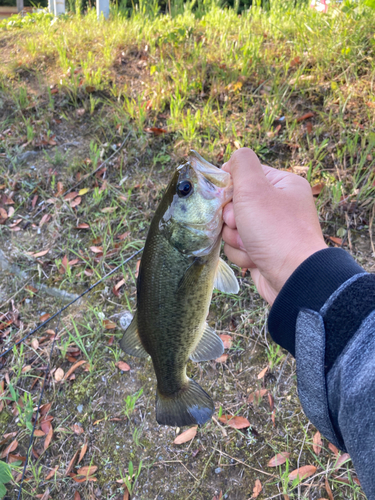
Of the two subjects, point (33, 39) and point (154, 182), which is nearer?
point (154, 182)

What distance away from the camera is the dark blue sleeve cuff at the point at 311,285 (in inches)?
56.8

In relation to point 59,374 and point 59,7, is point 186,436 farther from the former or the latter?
point 59,7

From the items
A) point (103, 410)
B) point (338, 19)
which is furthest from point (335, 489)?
point (338, 19)

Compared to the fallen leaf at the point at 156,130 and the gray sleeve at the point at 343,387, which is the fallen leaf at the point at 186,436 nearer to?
the gray sleeve at the point at 343,387

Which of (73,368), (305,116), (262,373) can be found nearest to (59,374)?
(73,368)

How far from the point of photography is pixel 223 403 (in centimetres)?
267

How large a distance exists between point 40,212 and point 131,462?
2980 millimetres

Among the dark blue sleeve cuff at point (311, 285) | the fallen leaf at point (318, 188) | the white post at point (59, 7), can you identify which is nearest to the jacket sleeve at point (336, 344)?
the dark blue sleeve cuff at point (311, 285)

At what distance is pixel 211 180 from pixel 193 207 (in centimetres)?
19

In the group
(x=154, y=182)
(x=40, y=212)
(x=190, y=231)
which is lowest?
(x=40, y=212)

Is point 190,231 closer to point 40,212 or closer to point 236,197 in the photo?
point 236,197

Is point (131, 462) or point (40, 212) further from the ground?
point (40, 212)

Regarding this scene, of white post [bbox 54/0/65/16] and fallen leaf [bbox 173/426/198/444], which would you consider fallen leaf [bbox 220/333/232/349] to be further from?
white post [bbox 54/0/65/16]

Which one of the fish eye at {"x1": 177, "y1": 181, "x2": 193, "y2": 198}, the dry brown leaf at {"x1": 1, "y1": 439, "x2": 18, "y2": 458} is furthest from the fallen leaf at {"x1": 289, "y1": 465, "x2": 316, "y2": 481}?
the dry brown leaf at {"x1": 1, "y1": 439, "x2": 18, "y2": 458}
